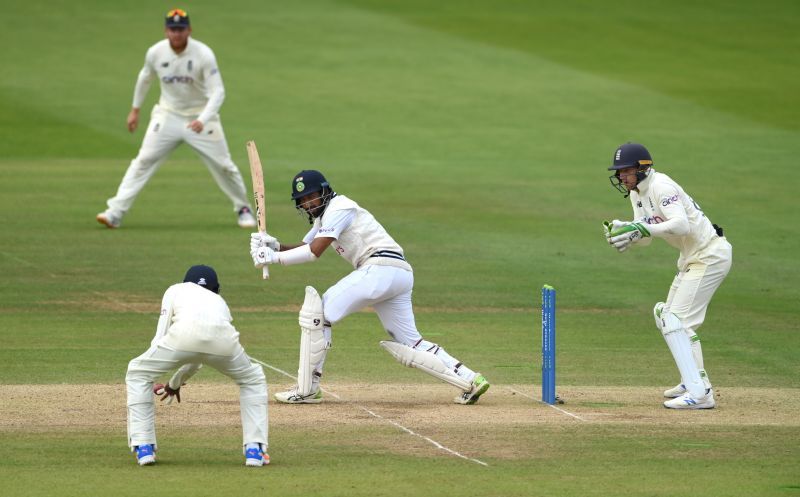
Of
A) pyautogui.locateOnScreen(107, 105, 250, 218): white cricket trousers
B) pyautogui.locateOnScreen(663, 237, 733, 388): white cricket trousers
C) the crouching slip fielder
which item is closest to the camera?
the crouching slip fielder

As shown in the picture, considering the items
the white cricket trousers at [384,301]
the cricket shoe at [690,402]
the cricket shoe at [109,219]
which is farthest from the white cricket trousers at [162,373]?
the cricket shoe at [109,219]

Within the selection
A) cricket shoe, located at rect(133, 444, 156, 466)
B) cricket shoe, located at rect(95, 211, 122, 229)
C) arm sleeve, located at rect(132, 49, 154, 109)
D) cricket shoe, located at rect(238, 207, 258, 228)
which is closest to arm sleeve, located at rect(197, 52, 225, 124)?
arm sleeve, located at rect(132, 49, 154, 109)

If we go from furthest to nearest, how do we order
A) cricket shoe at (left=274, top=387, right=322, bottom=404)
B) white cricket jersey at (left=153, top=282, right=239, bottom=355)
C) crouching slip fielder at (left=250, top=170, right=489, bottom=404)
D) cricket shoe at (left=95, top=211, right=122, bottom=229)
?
cricket shoe at (left=95, top=211, right=122, bottom=229) → cricket shoe at (left=274, top=387, right=322, bottom=404) → crouching slip fielder at (left=250, top=170, right=489, bottom=404) → white cricket jersey at (left=153, top=282, right=239, bottom=355)

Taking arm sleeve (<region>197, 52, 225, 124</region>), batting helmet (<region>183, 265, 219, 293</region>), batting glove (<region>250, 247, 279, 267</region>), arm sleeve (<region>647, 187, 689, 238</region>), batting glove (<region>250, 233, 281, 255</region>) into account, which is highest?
arm sleeve (<region>197, 52, 225, 124</region>)

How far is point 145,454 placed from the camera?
942 centimetres

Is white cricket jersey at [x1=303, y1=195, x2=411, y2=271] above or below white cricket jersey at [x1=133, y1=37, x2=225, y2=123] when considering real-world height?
below

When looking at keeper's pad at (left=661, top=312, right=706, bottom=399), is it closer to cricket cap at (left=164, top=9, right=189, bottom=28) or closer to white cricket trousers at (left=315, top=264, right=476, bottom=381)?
white cricket trousers at (left=315, top=264, right=476, bottom=381)

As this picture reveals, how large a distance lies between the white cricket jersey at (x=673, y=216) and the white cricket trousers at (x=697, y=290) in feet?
0.27

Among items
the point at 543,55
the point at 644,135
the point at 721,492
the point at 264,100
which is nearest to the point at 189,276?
the point at 721,492

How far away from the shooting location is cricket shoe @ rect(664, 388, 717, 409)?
37.7 ft

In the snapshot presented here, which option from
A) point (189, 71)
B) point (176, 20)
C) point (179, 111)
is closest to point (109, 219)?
point (179, 111)

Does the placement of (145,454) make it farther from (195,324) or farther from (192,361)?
(195,324)

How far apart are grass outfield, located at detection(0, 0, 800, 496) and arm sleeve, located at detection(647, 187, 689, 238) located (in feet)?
4.53

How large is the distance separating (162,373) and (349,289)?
236 cm
